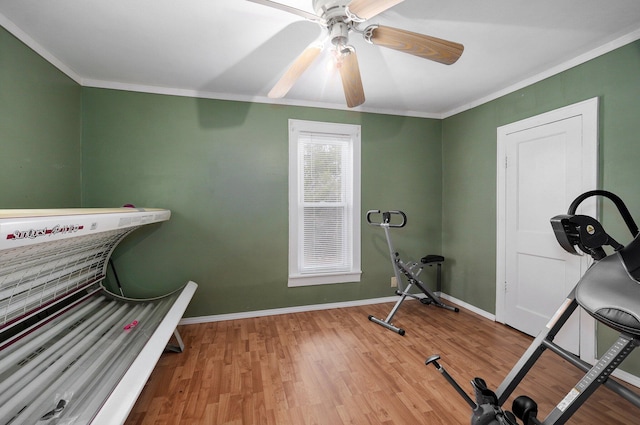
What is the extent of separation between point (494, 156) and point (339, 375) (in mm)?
2774

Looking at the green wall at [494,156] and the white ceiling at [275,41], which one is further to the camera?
the green wall at [494,156]

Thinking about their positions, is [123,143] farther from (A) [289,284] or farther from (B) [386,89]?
(B) [386,89]

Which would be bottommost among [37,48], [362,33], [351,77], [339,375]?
[339,375]

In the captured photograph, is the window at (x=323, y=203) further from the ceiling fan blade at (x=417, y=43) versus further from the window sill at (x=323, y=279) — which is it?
the ceiling fan blade at (x=417, y=43)

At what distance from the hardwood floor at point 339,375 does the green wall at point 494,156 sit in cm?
60

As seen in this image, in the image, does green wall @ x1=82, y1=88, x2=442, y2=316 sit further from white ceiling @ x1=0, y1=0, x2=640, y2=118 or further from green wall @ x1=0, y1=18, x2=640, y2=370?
white ceiling @ x1=0, y1=0, x2=640, y2=118

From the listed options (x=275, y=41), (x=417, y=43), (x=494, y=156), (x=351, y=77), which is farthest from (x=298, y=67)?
(x=494, y=156)

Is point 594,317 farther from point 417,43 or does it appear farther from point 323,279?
point 323,279

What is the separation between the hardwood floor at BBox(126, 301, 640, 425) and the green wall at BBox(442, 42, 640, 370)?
60 cm

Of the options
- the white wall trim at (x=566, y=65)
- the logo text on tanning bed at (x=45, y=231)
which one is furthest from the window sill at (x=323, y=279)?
the white wall trim at (x=566, y=65)

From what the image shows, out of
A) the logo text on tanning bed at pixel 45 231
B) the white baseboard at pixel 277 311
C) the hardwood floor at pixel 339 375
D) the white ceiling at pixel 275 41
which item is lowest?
the hardwood floor at pixel 339 375

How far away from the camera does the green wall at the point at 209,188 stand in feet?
9.42

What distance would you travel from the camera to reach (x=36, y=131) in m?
2.18

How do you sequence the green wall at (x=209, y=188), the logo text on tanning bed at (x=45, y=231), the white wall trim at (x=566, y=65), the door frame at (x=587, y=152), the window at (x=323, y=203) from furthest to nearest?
the window at (x=323, y=203) → the green wall at (x=209, y=188) → the door frame at (x=587, y=152) → the white wall trim at (x=566, y=65) → the logo text on tanning bed at (x=45, y=231)
